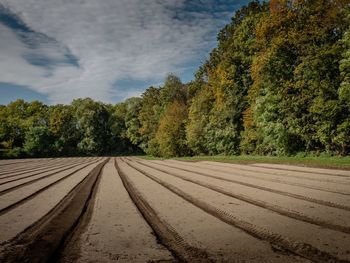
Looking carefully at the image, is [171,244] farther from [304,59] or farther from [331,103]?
[304,59]

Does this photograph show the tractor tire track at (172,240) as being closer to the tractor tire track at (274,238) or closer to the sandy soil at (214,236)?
the sandy soil at (214,236)

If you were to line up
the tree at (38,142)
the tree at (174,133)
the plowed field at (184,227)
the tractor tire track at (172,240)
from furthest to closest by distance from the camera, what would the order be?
the tree at (38,142), the tree at (174,133), the plowed field at (184,227), the tractor tire track at (172,240)

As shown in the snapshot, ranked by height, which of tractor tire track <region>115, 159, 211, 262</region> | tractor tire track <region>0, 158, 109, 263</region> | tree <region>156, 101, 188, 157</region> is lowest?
tractor tire track <region>115, 159, 211, 262</region>

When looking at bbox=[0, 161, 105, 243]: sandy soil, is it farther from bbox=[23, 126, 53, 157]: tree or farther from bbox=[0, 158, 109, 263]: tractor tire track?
bbox=[23, 126, 53, 157]: tree

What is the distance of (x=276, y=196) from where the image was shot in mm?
7574

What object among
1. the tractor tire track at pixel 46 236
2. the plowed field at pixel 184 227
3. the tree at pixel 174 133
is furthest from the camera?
the tree at pixel 174 133

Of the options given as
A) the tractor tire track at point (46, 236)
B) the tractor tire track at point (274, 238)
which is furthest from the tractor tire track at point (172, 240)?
the tractor tire track at point (46, 236)

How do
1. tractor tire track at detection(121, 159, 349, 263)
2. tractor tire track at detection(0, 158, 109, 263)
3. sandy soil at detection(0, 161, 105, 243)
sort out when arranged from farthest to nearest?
sandy soil at detection(0, 161, 105, 243) < tractor tire track at detection(0, 158, 109, 263) < tractor tire track at detection(121, 159, 349, 263)

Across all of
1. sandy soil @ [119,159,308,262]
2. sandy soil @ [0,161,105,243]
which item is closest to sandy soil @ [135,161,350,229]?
sandy soil @ [119,159,308,262]

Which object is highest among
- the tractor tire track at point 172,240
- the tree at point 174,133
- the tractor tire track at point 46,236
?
the tree at point 174,133

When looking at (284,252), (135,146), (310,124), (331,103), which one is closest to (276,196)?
(284,252)

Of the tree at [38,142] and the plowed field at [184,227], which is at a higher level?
the tree at [38,142]

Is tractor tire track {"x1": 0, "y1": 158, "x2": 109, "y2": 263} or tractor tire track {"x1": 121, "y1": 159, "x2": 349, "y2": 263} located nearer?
tractor tire track {"x1": 121, "y1": 159, "x2": 349, "y2": 263}

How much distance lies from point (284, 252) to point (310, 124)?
22.0 m
